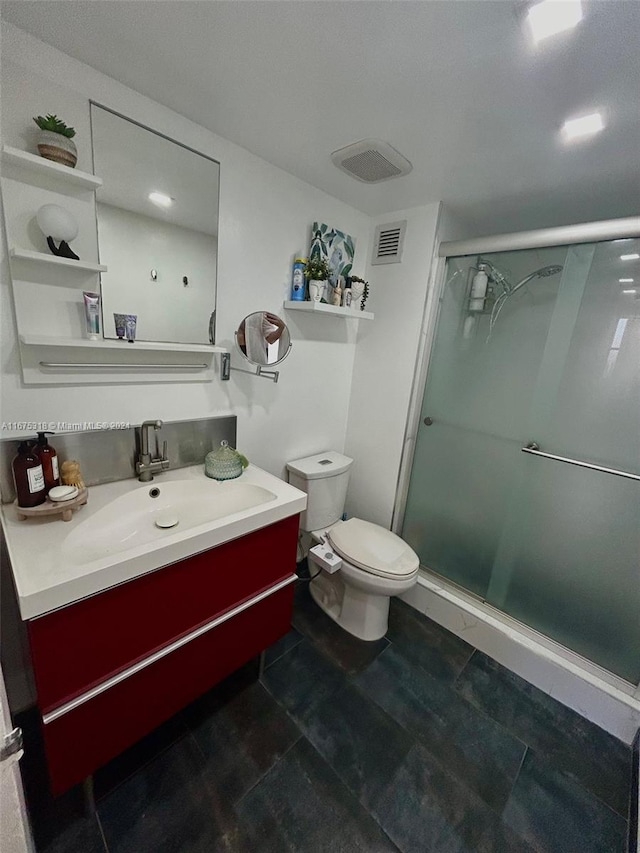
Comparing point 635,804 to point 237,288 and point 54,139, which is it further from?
point 54,139

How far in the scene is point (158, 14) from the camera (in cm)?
78

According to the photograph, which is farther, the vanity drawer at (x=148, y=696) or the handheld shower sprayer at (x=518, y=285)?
the handheld shower sprayer at (x=518, y=285)

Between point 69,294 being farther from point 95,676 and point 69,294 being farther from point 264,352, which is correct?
point 95,676

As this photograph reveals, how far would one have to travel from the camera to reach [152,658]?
914 mm

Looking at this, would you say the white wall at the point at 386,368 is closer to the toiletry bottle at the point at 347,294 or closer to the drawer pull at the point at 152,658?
the toiletry bottle at the point at 347,294

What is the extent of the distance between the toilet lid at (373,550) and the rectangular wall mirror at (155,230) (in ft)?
3.49

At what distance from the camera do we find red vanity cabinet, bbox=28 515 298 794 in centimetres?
77

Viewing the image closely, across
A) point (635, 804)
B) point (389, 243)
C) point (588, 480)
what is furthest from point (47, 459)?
point (635, 804)

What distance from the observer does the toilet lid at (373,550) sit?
4.78 ft

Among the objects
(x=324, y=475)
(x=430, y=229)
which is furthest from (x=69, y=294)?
(x=430, y=229)

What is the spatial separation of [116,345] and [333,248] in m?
1.11

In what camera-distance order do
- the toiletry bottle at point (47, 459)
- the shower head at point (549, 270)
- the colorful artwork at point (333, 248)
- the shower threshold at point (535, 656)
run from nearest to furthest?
the toiletry bottle at point (47, 459) → the shower threshold at point (535, 656) → the shower head at point (549, 270) → the colorful artwork at point (333, 248)

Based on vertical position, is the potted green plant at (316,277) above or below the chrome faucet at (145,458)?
above

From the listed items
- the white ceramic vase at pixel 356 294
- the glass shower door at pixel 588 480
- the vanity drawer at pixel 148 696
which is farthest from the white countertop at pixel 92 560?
the glass shower door at pixel 588 480
